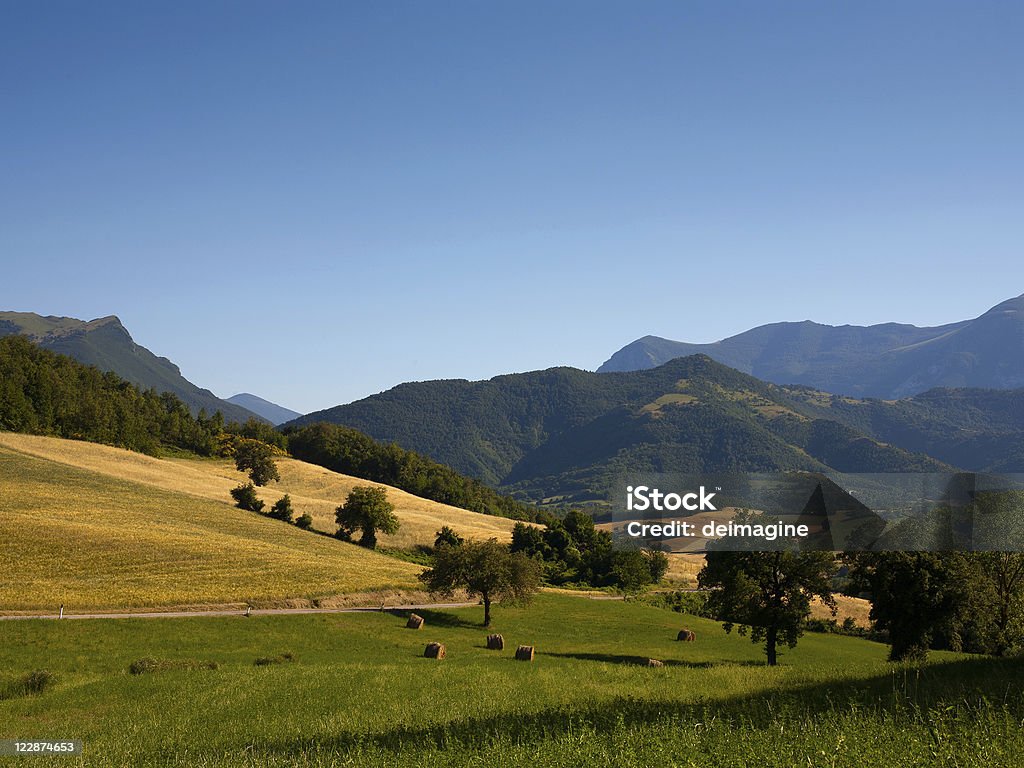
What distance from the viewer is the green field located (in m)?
13.1

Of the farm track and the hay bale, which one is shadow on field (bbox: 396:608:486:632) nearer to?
the farm track

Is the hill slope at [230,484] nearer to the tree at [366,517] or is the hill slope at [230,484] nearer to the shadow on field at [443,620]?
the tree at [366,517]

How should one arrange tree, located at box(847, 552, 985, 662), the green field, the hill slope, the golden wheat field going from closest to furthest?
1. the green field
2. tree, located at box(847, 552, 985, 662)
3. the golden wheat field
4. the hill slope

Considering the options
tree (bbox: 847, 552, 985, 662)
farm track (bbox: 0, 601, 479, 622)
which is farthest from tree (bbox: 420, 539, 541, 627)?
tree (bbox: 847, 552, 985, 662)

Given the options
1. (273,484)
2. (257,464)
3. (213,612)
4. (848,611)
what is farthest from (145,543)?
(273,484)

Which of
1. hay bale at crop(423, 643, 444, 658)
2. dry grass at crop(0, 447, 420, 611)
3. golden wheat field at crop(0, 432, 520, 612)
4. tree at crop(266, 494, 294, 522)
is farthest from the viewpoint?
tree at crop(266, 494, 294, 522)

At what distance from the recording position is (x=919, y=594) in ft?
157

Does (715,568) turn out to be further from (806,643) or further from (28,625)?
(28,625)

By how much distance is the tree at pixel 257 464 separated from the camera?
153750mm

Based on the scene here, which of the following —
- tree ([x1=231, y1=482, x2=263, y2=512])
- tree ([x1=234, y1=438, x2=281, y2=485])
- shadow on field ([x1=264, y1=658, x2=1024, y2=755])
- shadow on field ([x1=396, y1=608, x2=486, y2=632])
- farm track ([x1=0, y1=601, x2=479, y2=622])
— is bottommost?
shadow on field ([x1=396, y1=608, x2=486, y2=632])

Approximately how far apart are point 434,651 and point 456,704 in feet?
92.2

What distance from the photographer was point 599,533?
124m

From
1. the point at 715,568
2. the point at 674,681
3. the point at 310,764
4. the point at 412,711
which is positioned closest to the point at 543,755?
the point at 310,764

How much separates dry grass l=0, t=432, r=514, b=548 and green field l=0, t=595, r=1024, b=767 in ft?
221
